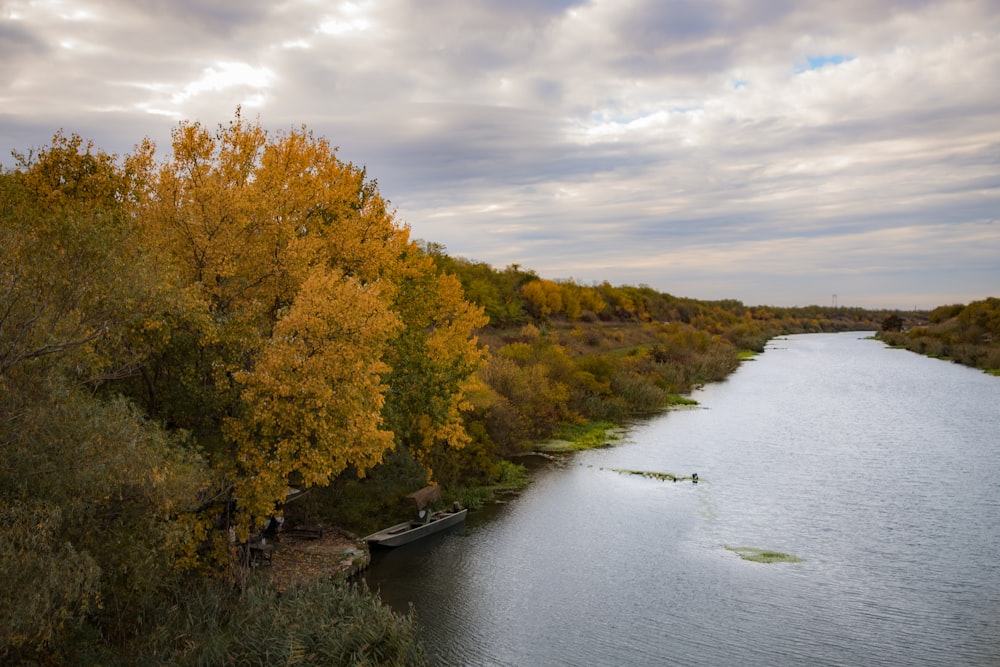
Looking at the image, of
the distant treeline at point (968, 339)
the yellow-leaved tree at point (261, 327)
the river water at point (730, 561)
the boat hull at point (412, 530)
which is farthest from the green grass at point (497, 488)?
the distant treeline at point (968, 339)

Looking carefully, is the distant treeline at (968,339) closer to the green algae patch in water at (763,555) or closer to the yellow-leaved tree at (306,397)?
the green algae patch in water at (763,555)

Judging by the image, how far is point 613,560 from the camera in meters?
27.4

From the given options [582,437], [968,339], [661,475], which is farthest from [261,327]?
[968,339]

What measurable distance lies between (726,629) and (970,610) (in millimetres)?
8142

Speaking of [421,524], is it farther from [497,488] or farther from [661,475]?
[661,475]

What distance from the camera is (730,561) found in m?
26.9

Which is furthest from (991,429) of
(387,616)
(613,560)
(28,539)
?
(28,539)

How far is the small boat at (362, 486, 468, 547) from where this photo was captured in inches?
1101

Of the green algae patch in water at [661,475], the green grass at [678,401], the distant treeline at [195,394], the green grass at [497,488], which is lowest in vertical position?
the green grass at [497,488]

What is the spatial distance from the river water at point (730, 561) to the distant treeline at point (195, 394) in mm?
4108

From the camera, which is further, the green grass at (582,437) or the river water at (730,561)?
the green grass at (582,437)

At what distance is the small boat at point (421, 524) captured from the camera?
27962 mm

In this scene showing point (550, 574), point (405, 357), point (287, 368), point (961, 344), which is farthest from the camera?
point (961, 344)

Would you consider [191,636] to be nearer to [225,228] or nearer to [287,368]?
[287,368]
